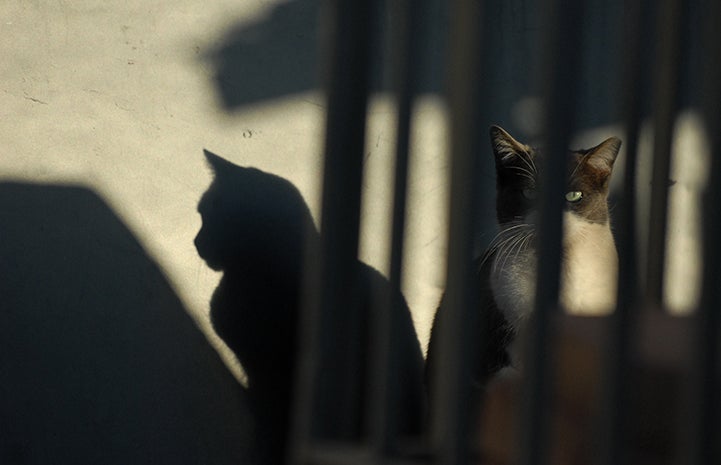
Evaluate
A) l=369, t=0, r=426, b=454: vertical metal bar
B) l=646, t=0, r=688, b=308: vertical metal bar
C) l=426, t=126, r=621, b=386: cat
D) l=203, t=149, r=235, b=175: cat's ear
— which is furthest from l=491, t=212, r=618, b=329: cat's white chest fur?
l=369, t=0, r=426, b=454: vertical metal bar

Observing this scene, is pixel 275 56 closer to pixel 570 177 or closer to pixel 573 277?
pixel 570 177

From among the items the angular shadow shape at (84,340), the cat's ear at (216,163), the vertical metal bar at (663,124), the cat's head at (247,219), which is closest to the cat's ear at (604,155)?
the cat's head at (247,219)

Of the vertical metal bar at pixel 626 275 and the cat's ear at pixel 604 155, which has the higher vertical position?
the cat's ear at pixel 604 155

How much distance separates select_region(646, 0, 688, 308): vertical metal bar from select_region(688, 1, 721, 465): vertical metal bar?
124 mm

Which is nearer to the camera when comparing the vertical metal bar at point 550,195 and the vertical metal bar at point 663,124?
the vertical metal bar at point 550,195

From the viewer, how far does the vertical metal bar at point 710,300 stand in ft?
1.44

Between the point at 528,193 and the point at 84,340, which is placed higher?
the point at 528,193

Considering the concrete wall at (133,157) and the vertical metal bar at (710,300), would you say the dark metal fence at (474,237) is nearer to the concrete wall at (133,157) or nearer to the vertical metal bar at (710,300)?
the vertical metal bar at (710,300)

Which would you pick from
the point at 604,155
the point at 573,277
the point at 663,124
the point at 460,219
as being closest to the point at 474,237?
the point at 460,219

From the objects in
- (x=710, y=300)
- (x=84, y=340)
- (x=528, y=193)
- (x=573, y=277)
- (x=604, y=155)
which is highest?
(x=604, y=155)

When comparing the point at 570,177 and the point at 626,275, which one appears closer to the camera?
the point at 626,275

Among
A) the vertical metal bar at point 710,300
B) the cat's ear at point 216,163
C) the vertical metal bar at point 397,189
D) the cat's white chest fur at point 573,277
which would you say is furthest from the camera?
the cat's ear at point 216,163

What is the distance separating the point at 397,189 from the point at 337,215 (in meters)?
0.06

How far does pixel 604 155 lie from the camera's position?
2.02 metres
